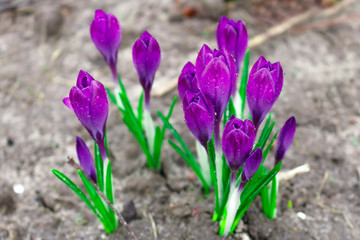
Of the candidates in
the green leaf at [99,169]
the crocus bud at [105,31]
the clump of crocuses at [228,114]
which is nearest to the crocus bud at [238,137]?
the clump of crocuses at [228,114]

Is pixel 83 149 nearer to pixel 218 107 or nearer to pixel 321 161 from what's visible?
pixel 218 107

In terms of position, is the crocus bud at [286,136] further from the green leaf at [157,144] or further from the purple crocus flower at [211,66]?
the green leaf at [157,144]

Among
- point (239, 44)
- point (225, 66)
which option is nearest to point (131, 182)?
point (239, 44)

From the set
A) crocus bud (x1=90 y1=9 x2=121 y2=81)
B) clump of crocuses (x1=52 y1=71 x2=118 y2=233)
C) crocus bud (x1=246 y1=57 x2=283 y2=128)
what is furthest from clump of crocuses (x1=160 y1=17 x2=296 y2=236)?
crocus bud (x1=90 y1=9 x2=121 y2=81)

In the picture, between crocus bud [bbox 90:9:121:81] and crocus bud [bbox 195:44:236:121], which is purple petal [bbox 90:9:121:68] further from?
crocus bud [bbox 195:44:236:121]

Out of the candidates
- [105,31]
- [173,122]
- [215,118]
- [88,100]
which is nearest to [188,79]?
[215,118]

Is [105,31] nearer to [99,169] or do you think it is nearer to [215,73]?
[99,169]
